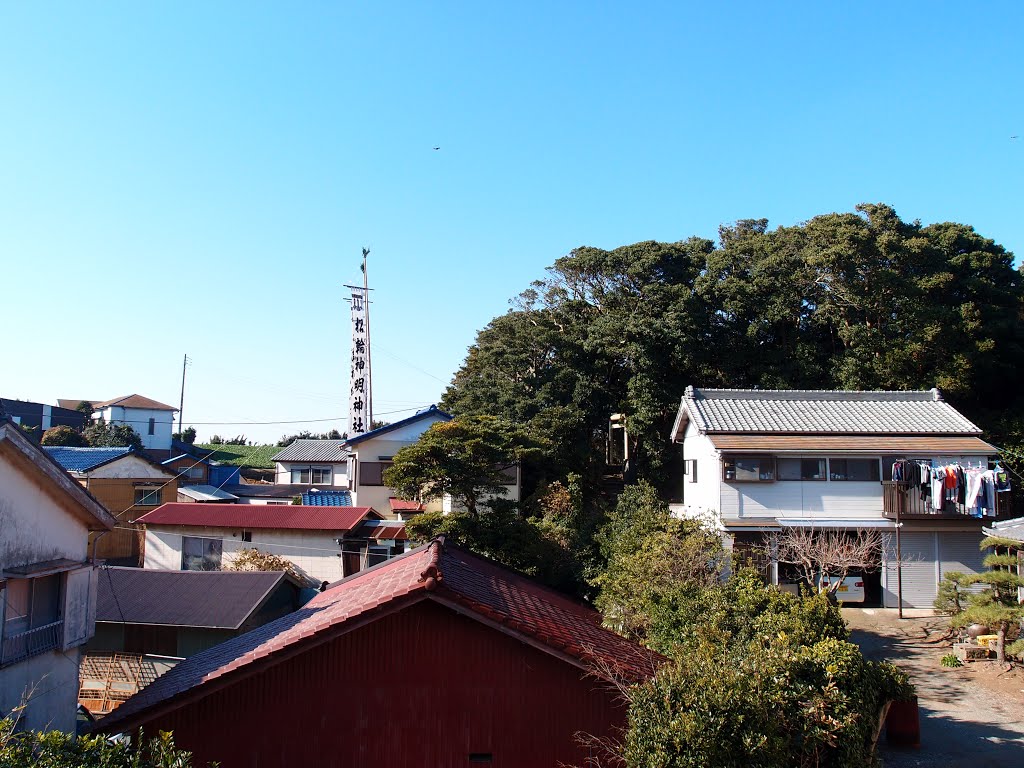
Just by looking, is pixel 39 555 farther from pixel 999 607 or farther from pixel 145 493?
pixel 145 493

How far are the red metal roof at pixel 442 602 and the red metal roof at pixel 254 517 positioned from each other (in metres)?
13.5

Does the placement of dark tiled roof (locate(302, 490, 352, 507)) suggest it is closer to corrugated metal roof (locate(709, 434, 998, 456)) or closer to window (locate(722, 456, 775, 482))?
corrugated metal roof (locate(709, 434, 998, 456))

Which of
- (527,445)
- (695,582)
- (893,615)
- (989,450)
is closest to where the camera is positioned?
(695,582)

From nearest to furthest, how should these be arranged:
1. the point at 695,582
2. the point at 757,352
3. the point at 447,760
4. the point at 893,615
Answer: the point at 447,760 < the point at 695,582 < the point at 893,615 < the point at 757,352

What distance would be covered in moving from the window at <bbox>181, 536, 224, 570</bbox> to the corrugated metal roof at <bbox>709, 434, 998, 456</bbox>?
17.8m

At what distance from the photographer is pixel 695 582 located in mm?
13031

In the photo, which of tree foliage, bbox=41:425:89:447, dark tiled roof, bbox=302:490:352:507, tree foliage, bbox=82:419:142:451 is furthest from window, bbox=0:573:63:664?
tree foliage, bbox=82:419:142:451

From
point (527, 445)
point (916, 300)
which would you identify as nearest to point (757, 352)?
point (916, 300)

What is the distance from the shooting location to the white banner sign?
115ft

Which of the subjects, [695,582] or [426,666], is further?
[695,582]

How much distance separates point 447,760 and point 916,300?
25527 mm

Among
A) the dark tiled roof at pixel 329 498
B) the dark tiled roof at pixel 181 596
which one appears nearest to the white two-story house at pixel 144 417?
the dark tiled roof at pixel 329 498

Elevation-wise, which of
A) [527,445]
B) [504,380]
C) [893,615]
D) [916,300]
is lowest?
A: [893,615]

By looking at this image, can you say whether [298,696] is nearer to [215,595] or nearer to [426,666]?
[426,666]
